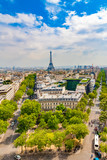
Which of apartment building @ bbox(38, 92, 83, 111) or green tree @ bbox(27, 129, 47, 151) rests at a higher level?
apartment building @ bbox(38, 92, 83, 111)

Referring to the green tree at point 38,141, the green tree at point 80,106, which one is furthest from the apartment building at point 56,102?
the green tree at point 38,141

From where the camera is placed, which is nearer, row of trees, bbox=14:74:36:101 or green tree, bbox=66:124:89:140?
green tree, bbox=66:124:89:140

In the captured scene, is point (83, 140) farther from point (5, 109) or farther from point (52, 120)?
point (5, 109)

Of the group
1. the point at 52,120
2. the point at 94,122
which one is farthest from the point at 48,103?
the point at 94,122

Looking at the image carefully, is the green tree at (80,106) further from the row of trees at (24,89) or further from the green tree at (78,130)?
the row of trees at (24,89)

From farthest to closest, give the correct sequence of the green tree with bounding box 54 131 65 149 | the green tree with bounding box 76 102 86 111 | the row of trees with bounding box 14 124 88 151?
the green tree with bounding box 76 102 86 111 → the green tree with bounding box 54 131 65 149 → the row of trees with bounding box 14 124 88 151

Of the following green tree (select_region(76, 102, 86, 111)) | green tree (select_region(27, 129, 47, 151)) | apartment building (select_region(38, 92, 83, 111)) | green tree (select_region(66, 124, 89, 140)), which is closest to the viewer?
green tree (select_region(27, 129, 47, 151))

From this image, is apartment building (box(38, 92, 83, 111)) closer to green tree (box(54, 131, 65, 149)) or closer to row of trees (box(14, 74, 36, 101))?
green tree (box(54, 131, 65, 149))

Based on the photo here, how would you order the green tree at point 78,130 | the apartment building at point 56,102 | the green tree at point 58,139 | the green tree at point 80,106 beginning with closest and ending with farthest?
the green tree at point 58,139
the green tree at point 78,130
the green tree at point 80,106
the apartment building at point 56,102

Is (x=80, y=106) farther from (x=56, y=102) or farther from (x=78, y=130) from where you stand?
(x=78, y=130)

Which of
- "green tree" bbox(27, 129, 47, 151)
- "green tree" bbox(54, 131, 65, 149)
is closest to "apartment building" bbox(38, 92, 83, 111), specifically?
"green tree" bbox(54, 131, 65, 149)

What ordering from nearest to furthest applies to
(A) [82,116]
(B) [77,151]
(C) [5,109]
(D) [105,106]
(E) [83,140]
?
(B) [77,151], (E) [83,140], (A) [82,116], (C) [5,109], (D) [105,106]
